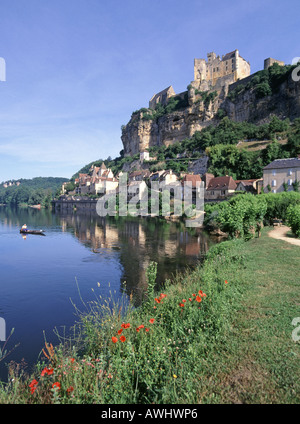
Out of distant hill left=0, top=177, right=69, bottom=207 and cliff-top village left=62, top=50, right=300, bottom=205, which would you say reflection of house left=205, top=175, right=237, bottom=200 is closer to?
cliff-top village left=62, top=50, right=300, bottom=205

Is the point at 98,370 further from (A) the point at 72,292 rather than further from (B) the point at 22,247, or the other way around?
(B) the point at 22,247

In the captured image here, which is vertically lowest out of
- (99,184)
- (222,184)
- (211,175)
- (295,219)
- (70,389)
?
(70,389)

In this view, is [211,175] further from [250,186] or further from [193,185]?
[250,186]

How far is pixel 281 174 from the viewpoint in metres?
39.5

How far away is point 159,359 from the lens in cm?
483

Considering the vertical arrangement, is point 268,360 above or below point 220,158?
below

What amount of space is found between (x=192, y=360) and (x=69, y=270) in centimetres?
1591

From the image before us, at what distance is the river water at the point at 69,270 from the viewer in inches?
443

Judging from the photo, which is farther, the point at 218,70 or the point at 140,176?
the point at 218,70

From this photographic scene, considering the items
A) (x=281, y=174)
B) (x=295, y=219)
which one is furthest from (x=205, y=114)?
(x=295, y=219)

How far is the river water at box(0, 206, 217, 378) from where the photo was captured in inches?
443

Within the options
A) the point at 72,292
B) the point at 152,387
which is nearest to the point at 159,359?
the point at 152,387
